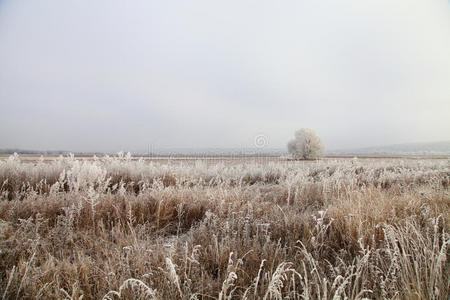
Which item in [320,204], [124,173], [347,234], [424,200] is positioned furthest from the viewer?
[124,173]

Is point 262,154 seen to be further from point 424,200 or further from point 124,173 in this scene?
point 424,200

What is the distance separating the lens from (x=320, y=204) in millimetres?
4590

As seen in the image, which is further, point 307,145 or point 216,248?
point 307,145

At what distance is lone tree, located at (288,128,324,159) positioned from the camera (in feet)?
114

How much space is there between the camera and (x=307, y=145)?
34.6m

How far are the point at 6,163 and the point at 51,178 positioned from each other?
50.0 inches

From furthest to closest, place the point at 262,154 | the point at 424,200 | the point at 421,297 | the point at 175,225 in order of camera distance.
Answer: the point at 262,154
the point at 424,200
the point at 175,225
the point at 421,297

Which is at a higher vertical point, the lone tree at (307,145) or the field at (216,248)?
the lone tree at (307,145)

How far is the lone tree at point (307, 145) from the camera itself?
34653 millimetres

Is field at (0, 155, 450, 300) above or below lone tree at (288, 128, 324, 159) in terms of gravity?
below

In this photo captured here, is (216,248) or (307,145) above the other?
(307,145)

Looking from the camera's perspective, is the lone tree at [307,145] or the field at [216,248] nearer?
the field at [216,248]

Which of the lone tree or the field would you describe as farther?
the lone tree

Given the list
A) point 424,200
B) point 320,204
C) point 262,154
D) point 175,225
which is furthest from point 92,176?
point 262,154
